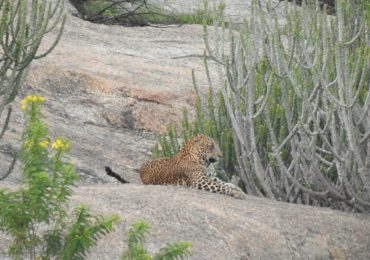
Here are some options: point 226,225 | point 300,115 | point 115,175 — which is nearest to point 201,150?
point 300,115

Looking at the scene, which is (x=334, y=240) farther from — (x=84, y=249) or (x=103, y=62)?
(x=103, y=62)

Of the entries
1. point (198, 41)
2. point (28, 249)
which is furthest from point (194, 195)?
point (198, 41)

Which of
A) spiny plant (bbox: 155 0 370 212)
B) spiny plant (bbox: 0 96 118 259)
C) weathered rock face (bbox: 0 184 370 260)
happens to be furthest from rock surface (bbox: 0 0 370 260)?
spiny plant (bbox: 155 0 370 212)

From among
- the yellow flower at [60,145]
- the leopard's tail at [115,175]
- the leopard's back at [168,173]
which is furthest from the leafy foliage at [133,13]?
the yellow flower at [60,145]

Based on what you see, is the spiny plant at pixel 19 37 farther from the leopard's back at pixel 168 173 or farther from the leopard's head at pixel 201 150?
the leopard's head at pixel 201 150

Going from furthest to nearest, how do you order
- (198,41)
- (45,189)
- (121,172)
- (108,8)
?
(108,8), (198,41), (121,172), (45,189)

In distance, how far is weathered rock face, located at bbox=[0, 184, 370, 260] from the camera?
7.29m

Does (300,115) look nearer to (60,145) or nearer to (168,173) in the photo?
(168,173)

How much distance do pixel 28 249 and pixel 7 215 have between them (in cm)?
29

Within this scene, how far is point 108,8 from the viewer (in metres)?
16.1

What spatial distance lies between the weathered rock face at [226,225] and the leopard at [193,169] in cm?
38

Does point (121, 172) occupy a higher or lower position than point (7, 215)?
lower

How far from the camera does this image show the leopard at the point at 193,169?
8.92 meters

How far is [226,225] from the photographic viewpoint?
7.61 metres
